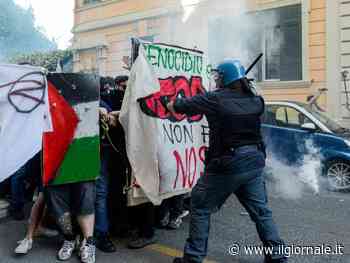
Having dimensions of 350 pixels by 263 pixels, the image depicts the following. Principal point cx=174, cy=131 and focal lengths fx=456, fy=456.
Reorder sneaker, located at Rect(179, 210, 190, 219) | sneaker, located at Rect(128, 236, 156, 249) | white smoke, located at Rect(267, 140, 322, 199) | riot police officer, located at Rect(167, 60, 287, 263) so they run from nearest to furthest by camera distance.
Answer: riot police officer, located at Rect(167, 60, 287, 263) → sneaker, located at Rect(128, 236, 156, 249) → sneaker, located at Rect(179, 210, 190, 219) → white smoke, located at Rect(267, 140, 322, 199)

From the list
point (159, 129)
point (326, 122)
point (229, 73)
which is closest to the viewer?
point (229, 73)

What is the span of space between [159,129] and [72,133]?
77 centimetres

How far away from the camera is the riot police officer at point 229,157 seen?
11.3ft

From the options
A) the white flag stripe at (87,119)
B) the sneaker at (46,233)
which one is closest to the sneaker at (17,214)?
the sneaker at (46,233)

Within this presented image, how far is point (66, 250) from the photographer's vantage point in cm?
395

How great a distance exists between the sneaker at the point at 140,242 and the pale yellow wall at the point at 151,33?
723cm

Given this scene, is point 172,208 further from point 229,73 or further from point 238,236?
point 229,73

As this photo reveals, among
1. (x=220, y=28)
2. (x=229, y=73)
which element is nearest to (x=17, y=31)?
(x=220, y=28)

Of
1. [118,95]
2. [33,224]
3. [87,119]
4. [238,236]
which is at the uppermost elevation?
[118,95]

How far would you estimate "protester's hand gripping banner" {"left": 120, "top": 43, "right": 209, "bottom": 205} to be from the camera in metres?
4.00

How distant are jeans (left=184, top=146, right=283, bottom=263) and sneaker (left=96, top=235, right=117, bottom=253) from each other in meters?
0.87

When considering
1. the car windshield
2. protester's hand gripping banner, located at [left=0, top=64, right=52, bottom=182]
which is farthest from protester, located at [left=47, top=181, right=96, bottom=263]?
the car windshield

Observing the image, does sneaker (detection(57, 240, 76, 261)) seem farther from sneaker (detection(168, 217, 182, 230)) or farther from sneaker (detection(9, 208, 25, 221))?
sneaker (detection(9, 208, 25, 221))

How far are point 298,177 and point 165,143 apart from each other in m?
3.68
